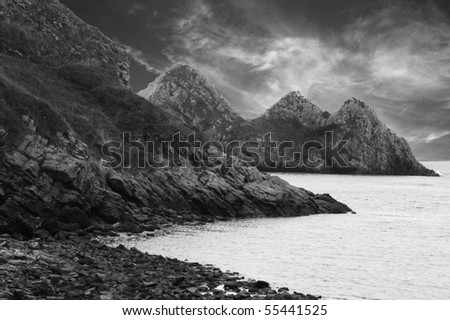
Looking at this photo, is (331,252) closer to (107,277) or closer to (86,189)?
(107,277)

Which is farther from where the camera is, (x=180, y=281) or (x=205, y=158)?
(x=205, y=158)

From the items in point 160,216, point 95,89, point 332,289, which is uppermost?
point 95,89

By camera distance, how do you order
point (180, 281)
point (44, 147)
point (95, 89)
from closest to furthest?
point (180, 281)
point (44, 147)
point (95, 89)

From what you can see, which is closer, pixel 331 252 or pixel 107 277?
pixel 107 277

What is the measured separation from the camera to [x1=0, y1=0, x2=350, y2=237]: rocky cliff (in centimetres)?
4009

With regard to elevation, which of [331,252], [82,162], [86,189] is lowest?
[331,252]

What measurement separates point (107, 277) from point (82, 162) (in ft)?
84.8

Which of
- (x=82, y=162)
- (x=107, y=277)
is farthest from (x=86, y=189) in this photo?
(x=107, y=277)

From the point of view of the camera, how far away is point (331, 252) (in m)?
36.8

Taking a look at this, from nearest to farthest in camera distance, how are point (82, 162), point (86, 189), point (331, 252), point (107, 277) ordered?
point (107, 277)
point (331, 252)
point (86, 189)
point (82, 162)
